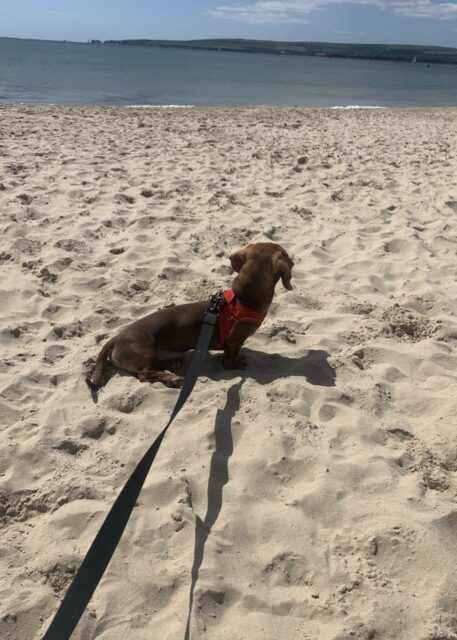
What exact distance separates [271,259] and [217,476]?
5.31 feet

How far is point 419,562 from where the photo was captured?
235 centimetres

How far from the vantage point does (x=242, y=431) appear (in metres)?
3.17

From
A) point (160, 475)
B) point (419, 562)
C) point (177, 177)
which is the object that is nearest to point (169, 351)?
point (160, 475)

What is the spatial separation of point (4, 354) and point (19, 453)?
111 centimetres

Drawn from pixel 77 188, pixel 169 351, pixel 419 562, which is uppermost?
pixel 77 188

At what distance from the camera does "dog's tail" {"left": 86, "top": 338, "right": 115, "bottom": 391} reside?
3549 millimetres

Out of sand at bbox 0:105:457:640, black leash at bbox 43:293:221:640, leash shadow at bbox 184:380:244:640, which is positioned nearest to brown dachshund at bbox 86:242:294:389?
sand at bbox 0:105:457:640

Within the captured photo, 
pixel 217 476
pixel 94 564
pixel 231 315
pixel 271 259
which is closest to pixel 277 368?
pixel 231 315

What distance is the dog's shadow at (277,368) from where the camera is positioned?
3.69 m

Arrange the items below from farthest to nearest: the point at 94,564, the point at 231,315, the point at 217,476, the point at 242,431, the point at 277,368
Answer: the point at 277,368 < the point at 231,315 < the point at 242,431 < the point at 217,476 < the point at 94,564

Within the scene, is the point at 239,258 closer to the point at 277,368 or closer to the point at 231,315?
the point at 231,315

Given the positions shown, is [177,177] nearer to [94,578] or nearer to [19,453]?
[19,453]

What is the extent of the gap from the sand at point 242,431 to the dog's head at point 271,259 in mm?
653

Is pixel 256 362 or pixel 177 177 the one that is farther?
pixel 177 177
